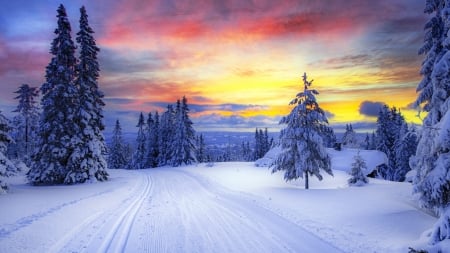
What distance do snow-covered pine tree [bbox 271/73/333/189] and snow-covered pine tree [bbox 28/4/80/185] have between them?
1823 cm

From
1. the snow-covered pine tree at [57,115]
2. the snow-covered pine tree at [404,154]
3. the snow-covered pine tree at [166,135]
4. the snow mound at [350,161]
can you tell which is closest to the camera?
the snow-covered pine tree at [57,115]

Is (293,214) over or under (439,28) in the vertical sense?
under

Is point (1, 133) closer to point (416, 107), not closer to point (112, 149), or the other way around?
point (416, 107)

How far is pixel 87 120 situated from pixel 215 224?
810 inches

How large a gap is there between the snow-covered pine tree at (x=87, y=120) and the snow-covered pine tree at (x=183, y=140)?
28.1m

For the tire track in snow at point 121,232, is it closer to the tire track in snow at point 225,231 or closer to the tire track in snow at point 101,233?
the tire track in snow at point 101,233

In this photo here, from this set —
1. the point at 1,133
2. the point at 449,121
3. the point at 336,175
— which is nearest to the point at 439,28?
the point at 449,121

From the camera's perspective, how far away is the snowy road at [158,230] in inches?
332

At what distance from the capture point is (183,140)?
59.1 meters

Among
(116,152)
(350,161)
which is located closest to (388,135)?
(350,161)

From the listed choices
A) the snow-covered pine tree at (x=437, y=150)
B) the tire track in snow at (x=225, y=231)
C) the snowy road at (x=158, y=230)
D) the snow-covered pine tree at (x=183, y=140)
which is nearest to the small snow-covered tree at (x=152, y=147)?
the snow-covered pine tree at (x=183, y=140)

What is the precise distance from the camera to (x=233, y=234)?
962 centimetres

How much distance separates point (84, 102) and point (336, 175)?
2764 centimetres

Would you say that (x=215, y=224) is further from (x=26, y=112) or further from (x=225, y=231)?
(x=26, y=112)
